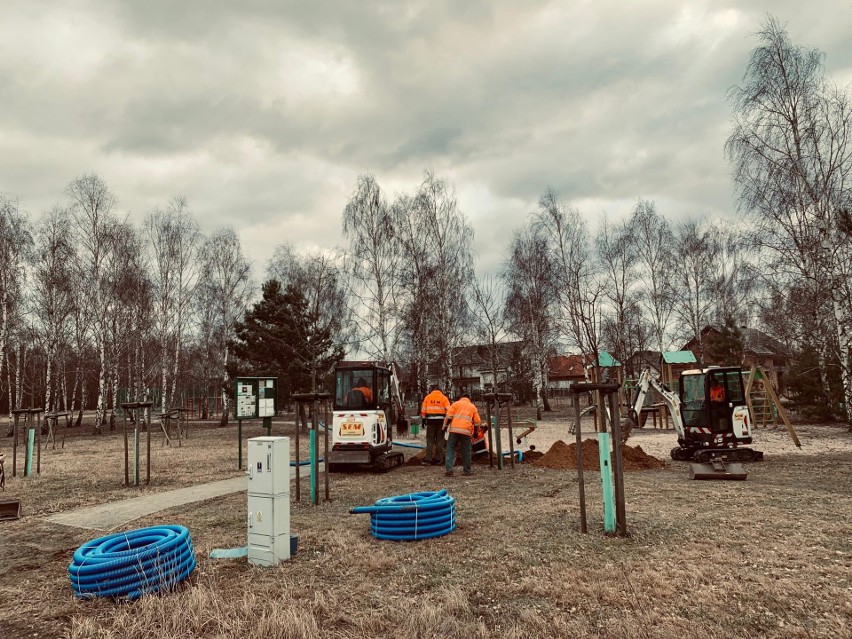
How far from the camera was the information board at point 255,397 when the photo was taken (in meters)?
13.8

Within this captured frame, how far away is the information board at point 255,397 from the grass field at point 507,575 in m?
5.35

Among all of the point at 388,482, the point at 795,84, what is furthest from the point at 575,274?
the point at 388,482

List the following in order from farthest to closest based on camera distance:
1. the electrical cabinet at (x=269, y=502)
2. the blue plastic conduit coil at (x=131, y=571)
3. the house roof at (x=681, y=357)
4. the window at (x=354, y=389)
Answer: the house roof at (x=681, y=357) → the window at (x=354, y=389) → the electrical cabinet at (x=269, y=502) → the blue plastic conduit coil at (x=131, y=571)

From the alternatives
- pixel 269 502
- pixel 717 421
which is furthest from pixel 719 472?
pixel 269 502

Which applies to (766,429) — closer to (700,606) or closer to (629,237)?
(629,237)

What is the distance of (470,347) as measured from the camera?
29.3 m

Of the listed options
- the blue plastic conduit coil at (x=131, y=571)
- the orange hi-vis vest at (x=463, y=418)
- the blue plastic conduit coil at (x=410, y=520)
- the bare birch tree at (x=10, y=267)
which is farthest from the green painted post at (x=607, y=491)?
the bare birch tree at (x=10, y=267)

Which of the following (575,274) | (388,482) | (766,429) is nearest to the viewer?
(388,482)

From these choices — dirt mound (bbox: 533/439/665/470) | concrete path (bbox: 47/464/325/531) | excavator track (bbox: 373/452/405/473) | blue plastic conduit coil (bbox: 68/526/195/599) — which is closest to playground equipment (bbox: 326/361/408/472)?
excavator track (bbox: 373/452/405/473)

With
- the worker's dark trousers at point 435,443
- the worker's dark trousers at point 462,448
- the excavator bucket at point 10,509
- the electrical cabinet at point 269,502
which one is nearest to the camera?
the electrical cabinet at point 269,502

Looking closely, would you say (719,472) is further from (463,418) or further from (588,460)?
(463,418)

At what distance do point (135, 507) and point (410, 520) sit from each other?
4.88 m

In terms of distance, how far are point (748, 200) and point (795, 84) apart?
3669 mm

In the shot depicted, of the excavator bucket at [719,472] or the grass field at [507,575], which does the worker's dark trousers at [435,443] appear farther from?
the excavator bucket at [719,472]
